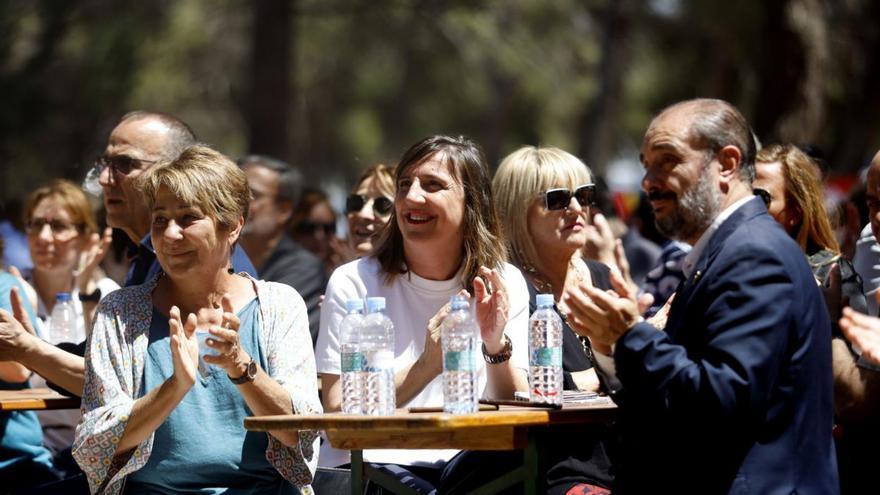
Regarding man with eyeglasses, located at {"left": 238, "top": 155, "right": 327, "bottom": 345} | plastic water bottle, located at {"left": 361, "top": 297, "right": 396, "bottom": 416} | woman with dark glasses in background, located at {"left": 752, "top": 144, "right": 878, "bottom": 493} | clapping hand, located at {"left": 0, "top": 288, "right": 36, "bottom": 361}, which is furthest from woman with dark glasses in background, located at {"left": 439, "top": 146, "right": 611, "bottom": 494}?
clapping hand, located at {"left": 0, "top": 288, "right": 36, "bottom": 361}

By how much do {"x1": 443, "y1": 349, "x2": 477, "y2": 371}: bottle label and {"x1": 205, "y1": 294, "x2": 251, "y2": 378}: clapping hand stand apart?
686 mm

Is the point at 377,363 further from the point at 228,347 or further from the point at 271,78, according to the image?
the point at 271,78

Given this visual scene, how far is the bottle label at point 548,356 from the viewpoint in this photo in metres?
4.45

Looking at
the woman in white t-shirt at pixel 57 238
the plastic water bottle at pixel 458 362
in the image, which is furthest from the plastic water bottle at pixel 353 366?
the woman in white t-shirt at pixel 57 238

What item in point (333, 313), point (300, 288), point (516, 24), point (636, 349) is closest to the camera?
point (636, 349)

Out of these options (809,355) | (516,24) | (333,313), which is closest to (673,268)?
(333,313)

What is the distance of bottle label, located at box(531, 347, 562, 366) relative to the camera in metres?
4.45

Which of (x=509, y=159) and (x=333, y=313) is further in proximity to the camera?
(x=509, y=159)

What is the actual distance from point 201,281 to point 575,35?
1490cm

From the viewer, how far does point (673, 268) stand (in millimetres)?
6828

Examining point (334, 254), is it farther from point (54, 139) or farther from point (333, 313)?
point (54, 139)

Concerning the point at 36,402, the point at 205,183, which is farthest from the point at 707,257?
the point at 36,402

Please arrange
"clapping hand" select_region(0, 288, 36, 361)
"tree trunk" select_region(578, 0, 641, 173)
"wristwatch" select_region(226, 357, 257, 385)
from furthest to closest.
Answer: "tree trunk" select_region(578, 0, 641, 173) < "clapping hand" select_region(0, 288, 36, 361) < "wristwatch" select_region(226, 357, 257, 385)

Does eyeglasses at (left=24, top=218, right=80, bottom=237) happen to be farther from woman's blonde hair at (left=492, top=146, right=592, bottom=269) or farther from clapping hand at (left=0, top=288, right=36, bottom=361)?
woman's blonde hair at (left=492, top=146, right=592, bottom=269)
